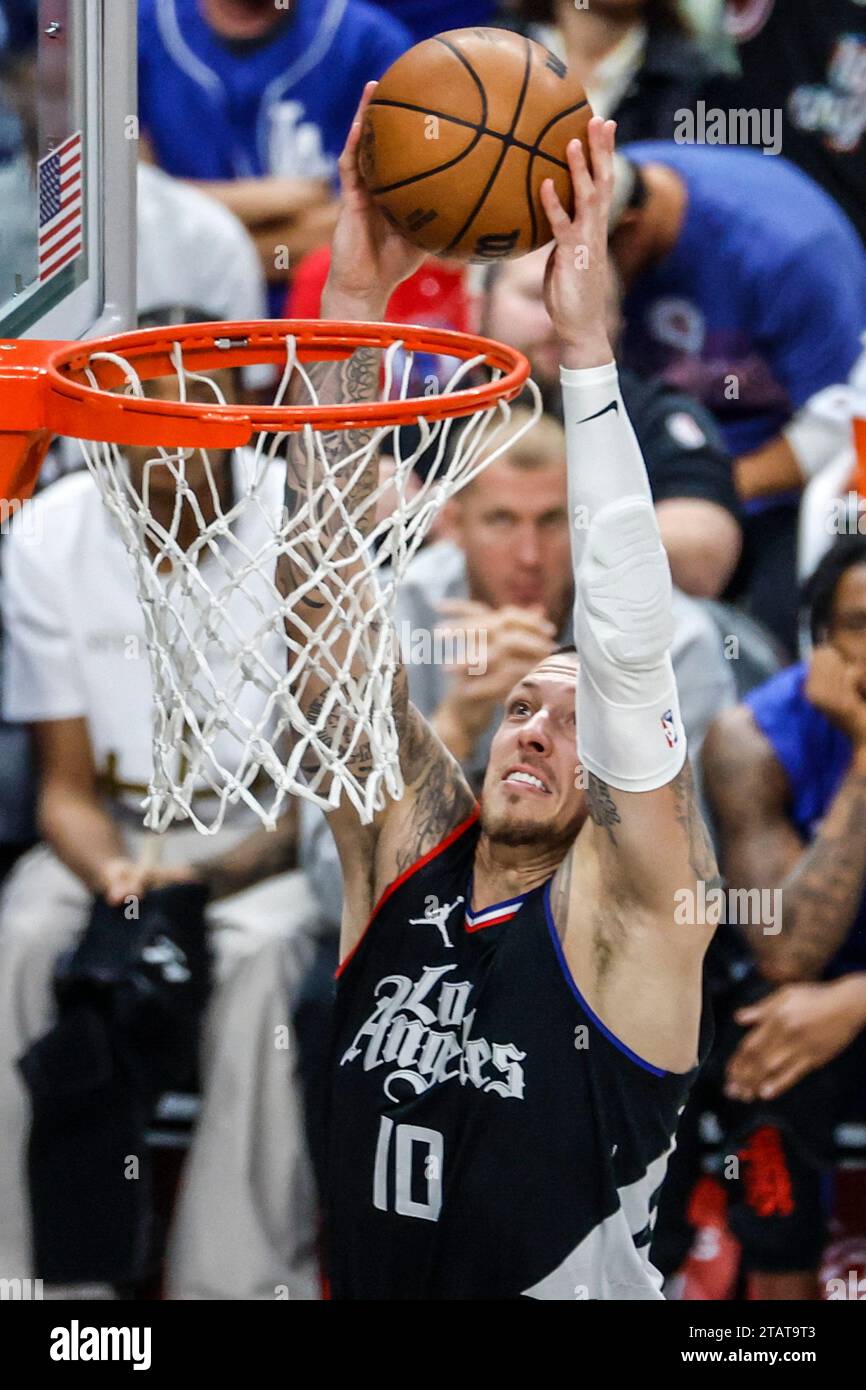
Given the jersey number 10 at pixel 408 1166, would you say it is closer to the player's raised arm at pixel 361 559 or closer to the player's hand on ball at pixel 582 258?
the player's raised arm at pixel 361 559

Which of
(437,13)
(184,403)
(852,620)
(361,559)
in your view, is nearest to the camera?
(184,403)

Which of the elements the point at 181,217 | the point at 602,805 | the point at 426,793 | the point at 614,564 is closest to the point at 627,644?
the point at 614,564

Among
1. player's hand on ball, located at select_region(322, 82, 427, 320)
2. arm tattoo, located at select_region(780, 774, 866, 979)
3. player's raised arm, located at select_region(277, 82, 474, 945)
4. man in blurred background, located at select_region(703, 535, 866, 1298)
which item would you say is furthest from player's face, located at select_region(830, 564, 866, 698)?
player's hand on ball, located at select_region(322, 82, 427, 320)

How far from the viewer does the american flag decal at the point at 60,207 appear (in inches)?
95.5

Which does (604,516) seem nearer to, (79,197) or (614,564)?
(614,564)

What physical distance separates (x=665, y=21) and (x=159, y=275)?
1332mm

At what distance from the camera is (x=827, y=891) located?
373cm

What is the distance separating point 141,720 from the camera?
3781 millimetres

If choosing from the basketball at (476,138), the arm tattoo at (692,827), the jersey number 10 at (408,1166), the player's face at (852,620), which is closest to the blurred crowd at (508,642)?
the player's face at (852,620)

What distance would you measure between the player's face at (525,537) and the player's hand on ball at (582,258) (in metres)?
1.61

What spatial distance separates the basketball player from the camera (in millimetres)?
2352

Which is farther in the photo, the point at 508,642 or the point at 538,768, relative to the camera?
the point at 508,642

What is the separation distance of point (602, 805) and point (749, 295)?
2126 mm
